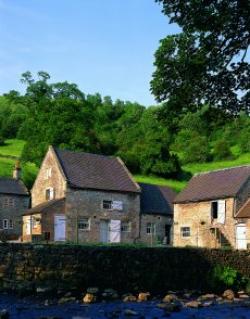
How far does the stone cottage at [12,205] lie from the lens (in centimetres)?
6406

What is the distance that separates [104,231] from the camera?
2096 inches

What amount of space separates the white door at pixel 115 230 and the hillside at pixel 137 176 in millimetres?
23066

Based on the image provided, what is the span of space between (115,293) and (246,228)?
69.5 ft

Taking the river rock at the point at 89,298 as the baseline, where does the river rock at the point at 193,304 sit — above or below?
below

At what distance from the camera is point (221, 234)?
48812 mm

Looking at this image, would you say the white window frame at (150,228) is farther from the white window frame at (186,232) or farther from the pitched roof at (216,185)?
the pitched roof at (216,185)

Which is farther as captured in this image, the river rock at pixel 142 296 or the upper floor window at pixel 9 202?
the upper floor window at pixel 9 202

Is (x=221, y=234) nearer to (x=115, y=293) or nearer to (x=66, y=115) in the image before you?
(x=115, y=293)

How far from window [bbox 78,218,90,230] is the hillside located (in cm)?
2314

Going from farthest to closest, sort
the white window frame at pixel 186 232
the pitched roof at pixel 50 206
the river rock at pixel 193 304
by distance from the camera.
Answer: the white window frame at pixel 186 232, the pitched roof at pixel 50 206, the river rock at pixel 193 304

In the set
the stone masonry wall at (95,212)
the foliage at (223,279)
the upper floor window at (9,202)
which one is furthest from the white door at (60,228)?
the foliage at (223,279)

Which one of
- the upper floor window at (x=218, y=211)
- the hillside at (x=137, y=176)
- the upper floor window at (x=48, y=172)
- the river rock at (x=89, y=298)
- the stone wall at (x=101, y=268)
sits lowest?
the river rock at (x=89, y=298)

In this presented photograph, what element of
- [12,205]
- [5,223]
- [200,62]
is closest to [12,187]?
[12,205]

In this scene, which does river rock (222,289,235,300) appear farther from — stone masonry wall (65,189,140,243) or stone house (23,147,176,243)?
stone house (23,147,176,243)
